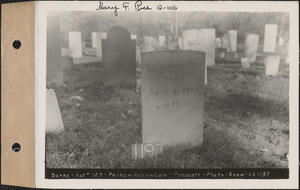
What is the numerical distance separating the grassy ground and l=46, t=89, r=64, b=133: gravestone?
5cm

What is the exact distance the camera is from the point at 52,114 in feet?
8.09

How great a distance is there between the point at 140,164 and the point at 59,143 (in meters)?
0.68

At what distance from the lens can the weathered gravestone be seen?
2357 millimetres

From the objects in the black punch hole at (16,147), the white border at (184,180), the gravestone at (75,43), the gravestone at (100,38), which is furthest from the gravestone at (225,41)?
the black punch hole at (16,147)

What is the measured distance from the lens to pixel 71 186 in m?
2.46

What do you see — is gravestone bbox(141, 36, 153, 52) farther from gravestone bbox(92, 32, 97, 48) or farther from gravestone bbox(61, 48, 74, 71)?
gravestone bbox(61, 48, 74, 71)

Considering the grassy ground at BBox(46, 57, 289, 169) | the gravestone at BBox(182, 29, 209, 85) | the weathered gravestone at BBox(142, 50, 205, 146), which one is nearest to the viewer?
the weathered gravestone at BBox(142, 50, 205, 146)

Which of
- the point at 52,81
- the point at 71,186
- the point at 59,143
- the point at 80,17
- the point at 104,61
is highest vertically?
the point at 80,17

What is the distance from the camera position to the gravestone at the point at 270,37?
250cm

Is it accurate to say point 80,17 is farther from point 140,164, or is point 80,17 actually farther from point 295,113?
point 295,113

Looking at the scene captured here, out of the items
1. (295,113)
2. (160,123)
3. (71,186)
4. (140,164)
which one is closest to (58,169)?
(71,186)
